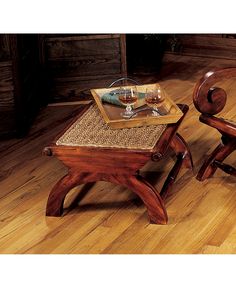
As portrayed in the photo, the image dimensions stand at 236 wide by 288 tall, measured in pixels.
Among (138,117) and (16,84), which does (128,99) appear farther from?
(16,84)

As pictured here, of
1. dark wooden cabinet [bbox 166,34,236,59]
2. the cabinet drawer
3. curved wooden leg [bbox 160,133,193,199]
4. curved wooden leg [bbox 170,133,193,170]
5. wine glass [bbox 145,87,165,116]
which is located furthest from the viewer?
dark wooden cabinet [bbox 166,34,236,59]

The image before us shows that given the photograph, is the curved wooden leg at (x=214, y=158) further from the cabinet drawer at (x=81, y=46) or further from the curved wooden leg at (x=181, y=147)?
the cabinet drawer at (x=81, y=46)

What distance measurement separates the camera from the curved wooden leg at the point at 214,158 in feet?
8.44

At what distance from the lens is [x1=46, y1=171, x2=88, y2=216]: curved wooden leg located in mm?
2230

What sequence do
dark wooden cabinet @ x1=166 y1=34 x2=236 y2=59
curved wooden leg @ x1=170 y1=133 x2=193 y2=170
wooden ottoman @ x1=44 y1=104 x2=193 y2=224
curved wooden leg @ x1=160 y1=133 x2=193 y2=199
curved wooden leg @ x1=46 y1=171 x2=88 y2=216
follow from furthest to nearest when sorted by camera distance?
dark wooden cabinet @ x1=166 y1=34 x2=236 y2=59 → curved wooden leg @ x1=170 y1=133 x2=193 y2=170 → curved wooden leg @ x1=160 y1=133 x2=193 y2=199 → curved wooden leg @ x1=46 y1=171 x2=88 y2=216 → wooden ottoman @ x1=44 y1=104 x2=193 y2=224

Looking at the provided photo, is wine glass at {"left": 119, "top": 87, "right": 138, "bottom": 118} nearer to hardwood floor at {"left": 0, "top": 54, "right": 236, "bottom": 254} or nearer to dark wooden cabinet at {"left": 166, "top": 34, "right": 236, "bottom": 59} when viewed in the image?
hardwood floor at {"left": 0, "top": 54, "right": 236, "bottom": 254}

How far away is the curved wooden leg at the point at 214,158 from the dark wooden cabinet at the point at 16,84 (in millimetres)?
1272

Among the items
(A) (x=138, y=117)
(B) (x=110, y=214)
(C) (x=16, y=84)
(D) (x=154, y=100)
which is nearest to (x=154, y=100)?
(D) (x=154, y=100)

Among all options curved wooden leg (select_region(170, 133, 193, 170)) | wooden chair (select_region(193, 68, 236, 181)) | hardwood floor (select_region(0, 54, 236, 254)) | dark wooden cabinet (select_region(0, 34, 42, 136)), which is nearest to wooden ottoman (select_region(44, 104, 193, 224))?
hardwood floor (select_region(0, 54, 236, 254))

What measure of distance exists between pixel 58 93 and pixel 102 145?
75.8 inches

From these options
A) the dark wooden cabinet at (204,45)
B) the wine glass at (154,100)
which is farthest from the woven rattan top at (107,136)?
the dark wooden cabinet at (204,45)

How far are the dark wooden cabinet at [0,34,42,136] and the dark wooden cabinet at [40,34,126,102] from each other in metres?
0.16

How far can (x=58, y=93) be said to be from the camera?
3963 millimetres
